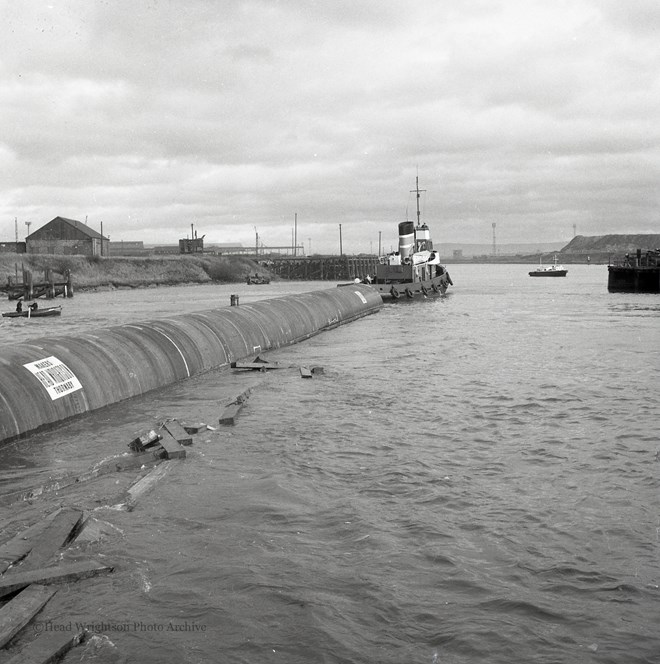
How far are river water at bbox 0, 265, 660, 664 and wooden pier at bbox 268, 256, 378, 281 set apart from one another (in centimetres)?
11568

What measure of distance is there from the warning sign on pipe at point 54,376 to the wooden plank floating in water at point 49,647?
795 cm

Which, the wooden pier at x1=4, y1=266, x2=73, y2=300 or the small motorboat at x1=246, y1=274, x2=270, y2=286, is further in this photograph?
the small motorboat at x1=246, y1=274, x2=270, y2=286

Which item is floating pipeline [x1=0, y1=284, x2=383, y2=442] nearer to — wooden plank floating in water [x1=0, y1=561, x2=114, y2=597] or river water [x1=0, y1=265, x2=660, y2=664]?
river water [x1=0, y1=265, x2=660, y2=664]

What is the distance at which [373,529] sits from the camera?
764cm

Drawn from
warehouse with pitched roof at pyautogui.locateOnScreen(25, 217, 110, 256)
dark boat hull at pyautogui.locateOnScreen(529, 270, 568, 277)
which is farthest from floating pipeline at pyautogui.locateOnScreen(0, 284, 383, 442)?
dark boat hull at pyautogui.locateOnScreen(529, 270, 568, 277)

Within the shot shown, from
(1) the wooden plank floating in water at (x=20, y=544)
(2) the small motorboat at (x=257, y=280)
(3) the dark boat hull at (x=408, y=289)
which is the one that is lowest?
(1) the wooden plank floating in water at (x=20, y=544)

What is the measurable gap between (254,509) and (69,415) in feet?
20.2

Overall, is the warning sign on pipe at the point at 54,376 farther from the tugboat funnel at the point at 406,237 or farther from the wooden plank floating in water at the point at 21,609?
the tugboat funnel at the point at 406,237

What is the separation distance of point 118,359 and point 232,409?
3437mm

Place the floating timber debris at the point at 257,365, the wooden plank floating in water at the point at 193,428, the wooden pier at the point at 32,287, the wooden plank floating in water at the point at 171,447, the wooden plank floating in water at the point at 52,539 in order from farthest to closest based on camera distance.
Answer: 1. the wooden pier at the point at 32,287
2. the floating timber debris at the point at 257,365
3. the wooden plank floating in water at the point at 193,428
4. the wooden plank floating in water at the point at 171,447
5. the wooden plank floating in water at the point at 52,539

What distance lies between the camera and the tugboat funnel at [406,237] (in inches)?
2274

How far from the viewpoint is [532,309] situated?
50.1m

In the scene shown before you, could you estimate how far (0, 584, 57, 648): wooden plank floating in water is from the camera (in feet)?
17.1

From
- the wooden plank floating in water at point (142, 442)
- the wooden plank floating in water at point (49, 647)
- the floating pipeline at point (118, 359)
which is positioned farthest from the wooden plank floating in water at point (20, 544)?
the floating pipeline at point (118, 359)
